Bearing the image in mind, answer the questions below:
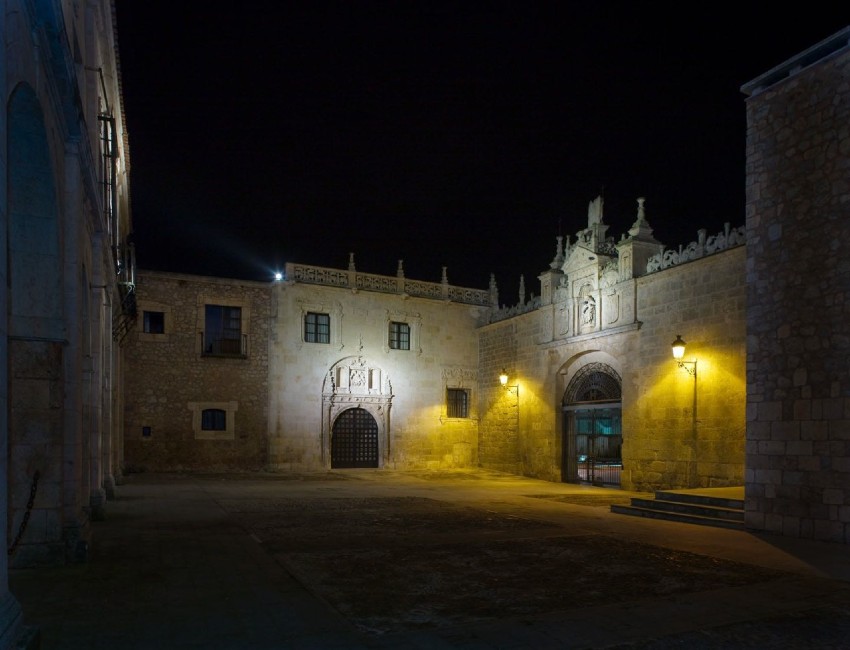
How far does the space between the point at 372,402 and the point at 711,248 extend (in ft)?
43.0

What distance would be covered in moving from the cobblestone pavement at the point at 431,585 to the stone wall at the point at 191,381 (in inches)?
413

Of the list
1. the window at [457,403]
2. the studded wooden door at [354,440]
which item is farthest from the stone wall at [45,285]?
the window at [457,403]

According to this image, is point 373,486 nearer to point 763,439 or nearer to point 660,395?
point 660,395

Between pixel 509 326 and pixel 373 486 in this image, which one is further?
pixel 509 326

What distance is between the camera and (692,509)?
11.5 meters

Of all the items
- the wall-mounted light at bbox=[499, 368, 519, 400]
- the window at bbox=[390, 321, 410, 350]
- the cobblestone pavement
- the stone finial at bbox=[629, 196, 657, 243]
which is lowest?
the cobblestone pavement

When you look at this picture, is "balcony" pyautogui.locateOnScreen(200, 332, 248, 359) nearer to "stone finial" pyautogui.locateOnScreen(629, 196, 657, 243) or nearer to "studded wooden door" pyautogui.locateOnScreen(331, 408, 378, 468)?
"studded wooden door" pyautogui.locateOnScreen(331, 408, 378, 468)

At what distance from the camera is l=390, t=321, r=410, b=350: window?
25250 millimetres

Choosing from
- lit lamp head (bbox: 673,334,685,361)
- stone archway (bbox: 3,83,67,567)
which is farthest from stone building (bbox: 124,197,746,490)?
stone archway (bbox: 3,83,67,567)

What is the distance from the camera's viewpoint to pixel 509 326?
944 inches

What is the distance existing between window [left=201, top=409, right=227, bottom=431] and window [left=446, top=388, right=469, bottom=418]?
8.18 metres

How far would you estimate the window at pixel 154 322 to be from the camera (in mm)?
21953

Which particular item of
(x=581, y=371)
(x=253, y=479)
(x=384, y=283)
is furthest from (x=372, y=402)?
(x=581, y=371)

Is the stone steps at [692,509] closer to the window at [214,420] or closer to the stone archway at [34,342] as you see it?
the stone archway at [34,342]
